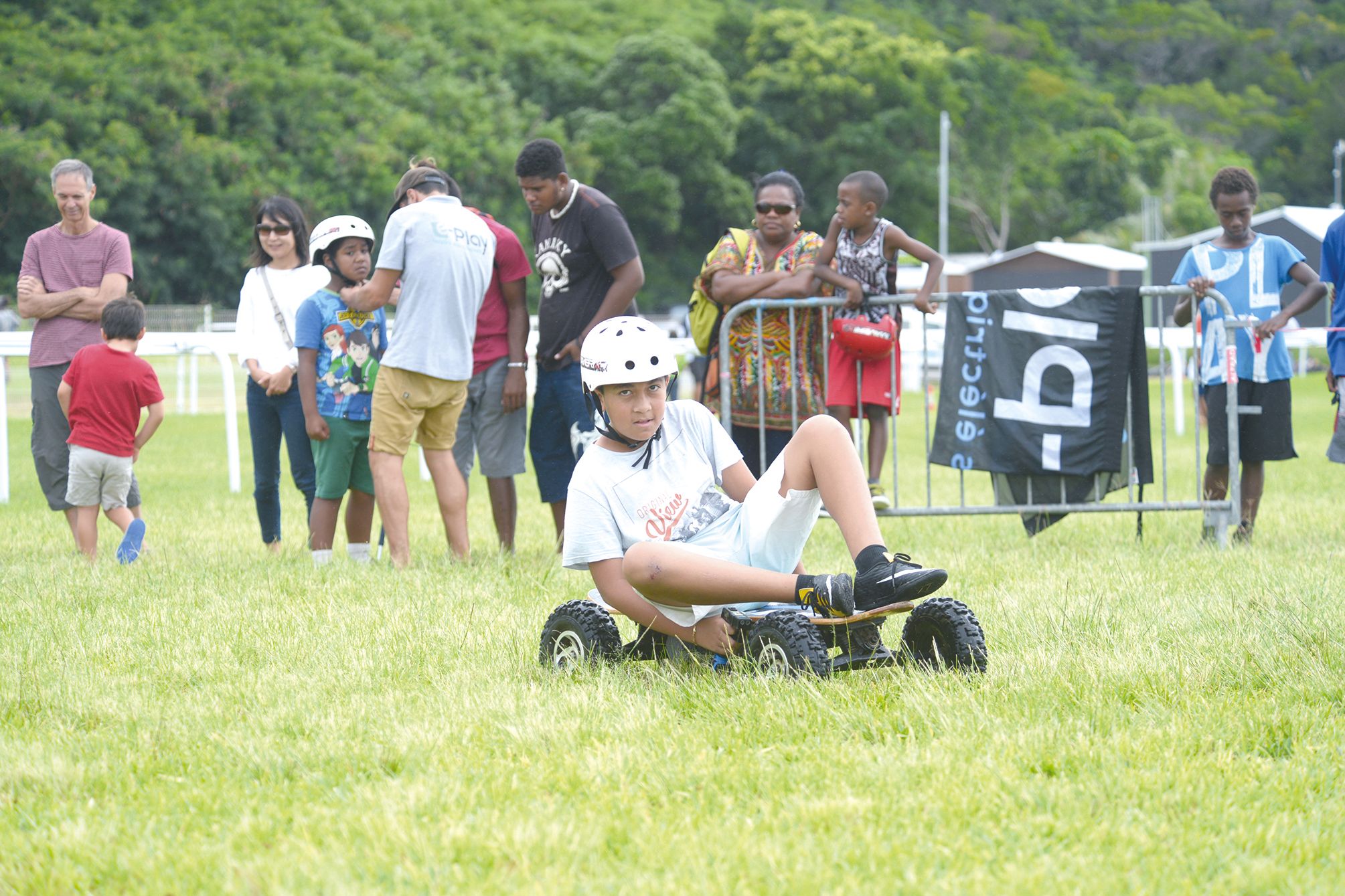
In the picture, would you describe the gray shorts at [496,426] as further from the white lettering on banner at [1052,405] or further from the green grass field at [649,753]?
the white lettering on banner at [1052,405]

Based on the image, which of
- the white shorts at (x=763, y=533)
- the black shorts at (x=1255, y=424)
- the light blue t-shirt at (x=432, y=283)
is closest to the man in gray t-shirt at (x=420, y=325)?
the light blue t-shirt at (x=432, y=283)

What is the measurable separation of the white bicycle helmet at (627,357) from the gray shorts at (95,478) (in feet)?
14.0

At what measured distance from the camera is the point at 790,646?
4219 mm

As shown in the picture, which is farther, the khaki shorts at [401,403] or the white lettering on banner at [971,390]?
the white lettering on banner at [971,390]

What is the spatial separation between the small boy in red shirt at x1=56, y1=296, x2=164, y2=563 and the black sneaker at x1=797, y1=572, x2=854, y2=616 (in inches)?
184

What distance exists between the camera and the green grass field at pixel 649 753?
290 centimetres

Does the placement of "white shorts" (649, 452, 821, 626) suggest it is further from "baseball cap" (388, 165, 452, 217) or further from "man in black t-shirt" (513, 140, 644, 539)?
"baseball cap" (388, 165, 452, 217)

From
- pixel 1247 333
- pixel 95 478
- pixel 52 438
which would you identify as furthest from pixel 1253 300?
pixel 52 438

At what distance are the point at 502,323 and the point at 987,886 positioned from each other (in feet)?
18.0

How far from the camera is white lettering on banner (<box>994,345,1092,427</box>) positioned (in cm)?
782

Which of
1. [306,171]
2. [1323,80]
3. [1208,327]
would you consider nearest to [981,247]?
[1323,80]

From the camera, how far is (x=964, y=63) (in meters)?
85.9

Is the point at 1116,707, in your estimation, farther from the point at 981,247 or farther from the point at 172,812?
the point at 981,247

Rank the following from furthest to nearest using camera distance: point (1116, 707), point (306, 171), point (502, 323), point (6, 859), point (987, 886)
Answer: point (306, 171)
point (502, 323)
point (1116, 707)
point (6, 859)
point (987, 886)
